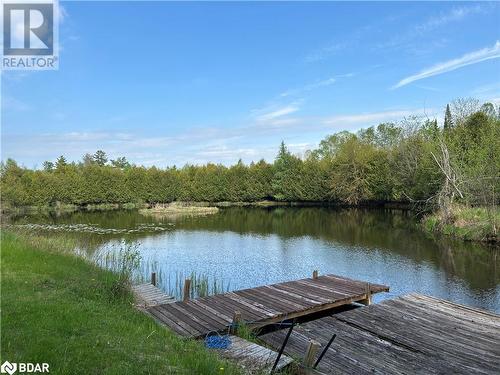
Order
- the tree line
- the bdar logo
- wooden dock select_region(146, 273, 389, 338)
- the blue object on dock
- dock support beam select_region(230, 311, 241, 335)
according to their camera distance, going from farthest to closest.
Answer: the tree line, wooden dock select_region(146, 273, 389, 338), dock support beam select_region(230, 311, 241, 335), the blue object on dock, the bdar logo

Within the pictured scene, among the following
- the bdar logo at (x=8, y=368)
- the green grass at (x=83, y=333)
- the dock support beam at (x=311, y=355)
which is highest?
the bdar logo at (x=8, y=368)

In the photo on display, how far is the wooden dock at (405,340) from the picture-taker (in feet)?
21.1

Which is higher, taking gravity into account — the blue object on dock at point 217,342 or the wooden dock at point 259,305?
the blue object on dock at point 217,342

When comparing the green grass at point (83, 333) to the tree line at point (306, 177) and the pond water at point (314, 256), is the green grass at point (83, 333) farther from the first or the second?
the tree line at point (306, 177)

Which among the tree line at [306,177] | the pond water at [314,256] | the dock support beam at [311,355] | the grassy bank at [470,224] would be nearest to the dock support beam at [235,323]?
the dock support beam at [311,355]

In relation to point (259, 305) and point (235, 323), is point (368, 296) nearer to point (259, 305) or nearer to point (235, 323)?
point (259, 305)

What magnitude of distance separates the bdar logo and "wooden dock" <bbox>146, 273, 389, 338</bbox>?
403 centimetres

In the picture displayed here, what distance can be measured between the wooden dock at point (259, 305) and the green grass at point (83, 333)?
1171 millimetres

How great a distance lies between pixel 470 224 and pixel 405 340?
19375mm

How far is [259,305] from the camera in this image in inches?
384

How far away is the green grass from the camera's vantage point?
173 inches

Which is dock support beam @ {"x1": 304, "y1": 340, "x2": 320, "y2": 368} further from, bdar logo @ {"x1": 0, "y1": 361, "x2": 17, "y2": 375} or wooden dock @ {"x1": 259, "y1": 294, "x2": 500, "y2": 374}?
bdar logo @ {"x1": 0, "y1": 361, "x2": 17, "y2": 375}

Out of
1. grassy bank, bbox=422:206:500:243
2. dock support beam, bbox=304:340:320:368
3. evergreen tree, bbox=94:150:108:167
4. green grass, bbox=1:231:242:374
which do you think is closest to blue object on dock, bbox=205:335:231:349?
green grass, bbox=1:231:242:374

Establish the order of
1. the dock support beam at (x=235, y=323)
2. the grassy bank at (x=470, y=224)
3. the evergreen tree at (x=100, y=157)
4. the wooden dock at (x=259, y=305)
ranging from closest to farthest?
1. the dock support beam at (x=235, y=323)
2. the wooden dock at (x=259, y=305)
3. the grassy bank at (x=470, y=224)
4. the evergreen tree at (x=100, y=157)
